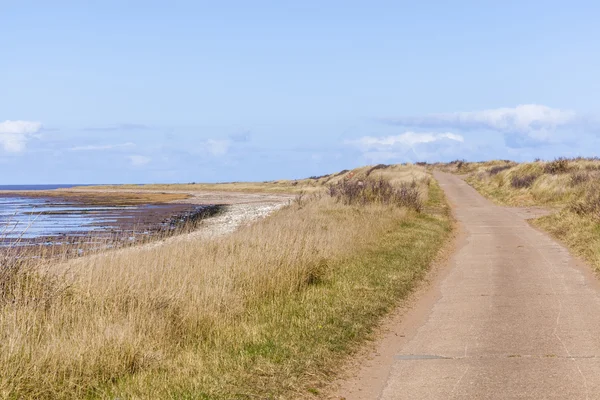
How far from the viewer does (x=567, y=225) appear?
80.5 feet

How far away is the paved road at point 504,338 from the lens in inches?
293

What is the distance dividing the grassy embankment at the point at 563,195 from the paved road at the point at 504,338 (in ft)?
8.74

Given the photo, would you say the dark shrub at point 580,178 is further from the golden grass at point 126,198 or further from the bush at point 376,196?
the golden grass at point 126,198

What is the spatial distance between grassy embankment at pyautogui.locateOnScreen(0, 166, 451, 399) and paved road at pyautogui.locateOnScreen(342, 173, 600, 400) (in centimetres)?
91

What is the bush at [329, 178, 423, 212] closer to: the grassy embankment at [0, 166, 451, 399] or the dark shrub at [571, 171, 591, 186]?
the dark shrub at [571, 171, 591, 186]

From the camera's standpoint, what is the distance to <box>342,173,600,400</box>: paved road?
744 cm

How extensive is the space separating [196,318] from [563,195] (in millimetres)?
32877

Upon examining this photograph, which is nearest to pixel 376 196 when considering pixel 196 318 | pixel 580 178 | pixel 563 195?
pixel 563 195

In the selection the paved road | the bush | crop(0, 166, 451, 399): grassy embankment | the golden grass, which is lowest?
the paved road

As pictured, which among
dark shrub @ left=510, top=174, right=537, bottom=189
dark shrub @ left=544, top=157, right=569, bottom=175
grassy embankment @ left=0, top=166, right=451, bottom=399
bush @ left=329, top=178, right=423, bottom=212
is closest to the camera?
grassy embankment @ left=0, top=166, right=451, bottom=399

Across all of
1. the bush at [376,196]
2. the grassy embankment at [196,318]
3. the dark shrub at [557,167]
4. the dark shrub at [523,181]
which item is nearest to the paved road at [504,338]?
the grassy embankment at [196,318]

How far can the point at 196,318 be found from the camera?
1004 cm

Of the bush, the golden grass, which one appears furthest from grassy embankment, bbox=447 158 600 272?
the golden grass

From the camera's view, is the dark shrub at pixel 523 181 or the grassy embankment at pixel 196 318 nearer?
the grassy embankment at pixel 196 318
